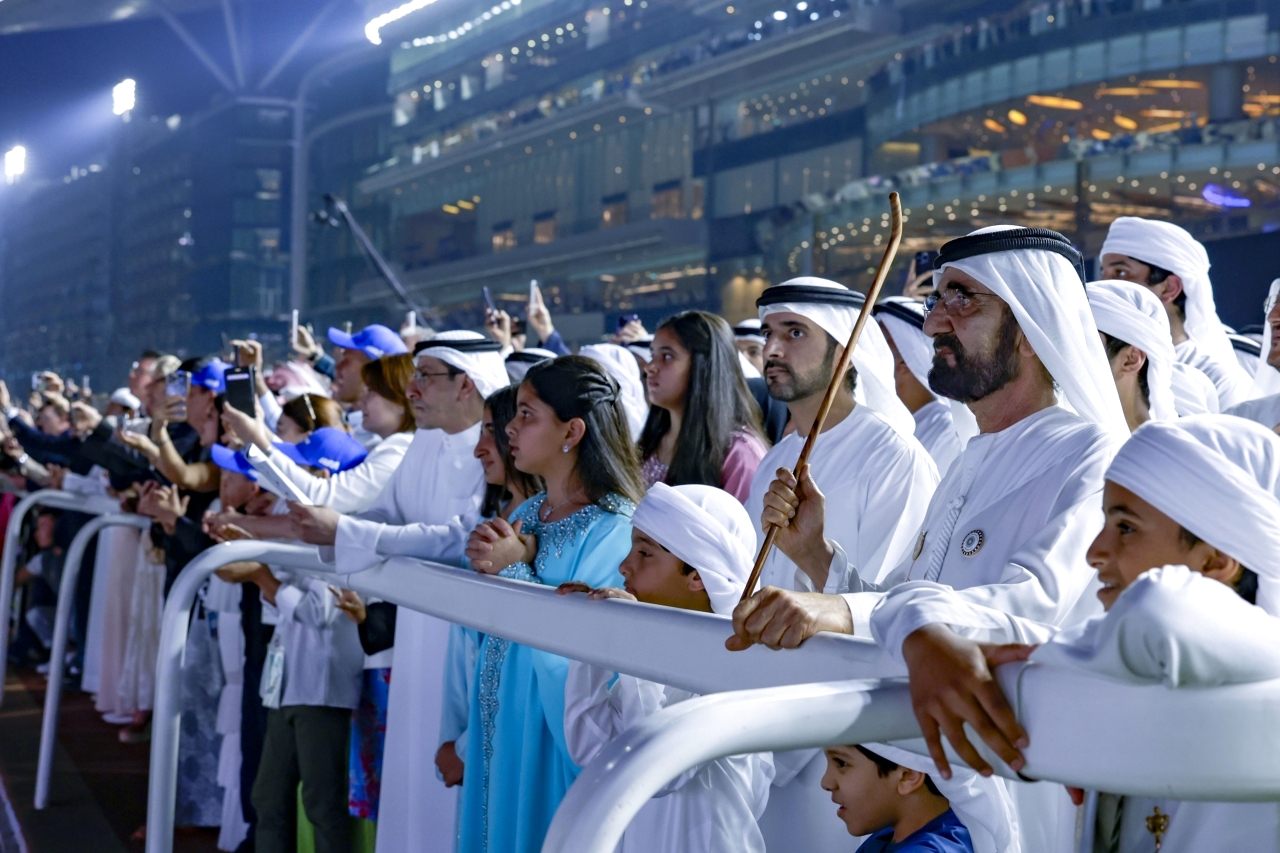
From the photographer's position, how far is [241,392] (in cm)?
425

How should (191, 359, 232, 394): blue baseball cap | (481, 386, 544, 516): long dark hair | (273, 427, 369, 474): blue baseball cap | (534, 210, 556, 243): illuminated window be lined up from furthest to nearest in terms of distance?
1. (534, 210, 556, 243): illuminated window
2. (191, 359, 232, 394): blue baseball cap
3. (273, 427, 369, 474): blue baseball cap
4. (481, 386, 544, 516): long dark hair

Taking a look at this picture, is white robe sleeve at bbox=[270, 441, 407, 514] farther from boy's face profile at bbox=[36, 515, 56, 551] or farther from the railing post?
boy's face profile at bbox=[36, 515, 56, 551]

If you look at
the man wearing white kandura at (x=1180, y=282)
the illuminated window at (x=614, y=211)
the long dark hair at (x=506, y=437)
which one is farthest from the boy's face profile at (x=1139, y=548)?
the illuminated window at (x=614, y=211)

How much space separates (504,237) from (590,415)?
3925 centimetres

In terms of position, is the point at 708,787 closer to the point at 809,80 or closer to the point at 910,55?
the point at 910,55

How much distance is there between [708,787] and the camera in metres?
2.25

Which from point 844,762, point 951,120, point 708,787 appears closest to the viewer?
point 844,762

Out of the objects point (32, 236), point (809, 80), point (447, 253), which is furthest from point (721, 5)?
point (32, 236)

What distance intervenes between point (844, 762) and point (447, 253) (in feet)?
140

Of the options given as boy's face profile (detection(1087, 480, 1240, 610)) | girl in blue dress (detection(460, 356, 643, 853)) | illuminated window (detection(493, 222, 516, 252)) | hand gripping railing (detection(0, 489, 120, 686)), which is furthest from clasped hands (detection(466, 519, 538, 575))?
illuminated window (detection(493, 222, 516, 252))

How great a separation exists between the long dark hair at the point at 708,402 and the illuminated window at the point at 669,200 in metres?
28.7

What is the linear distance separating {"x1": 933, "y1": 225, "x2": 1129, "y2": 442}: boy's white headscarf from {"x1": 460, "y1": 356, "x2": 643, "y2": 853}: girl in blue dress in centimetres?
105

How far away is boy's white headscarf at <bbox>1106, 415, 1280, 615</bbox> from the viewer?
1383 mm

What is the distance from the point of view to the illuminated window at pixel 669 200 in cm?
3272
